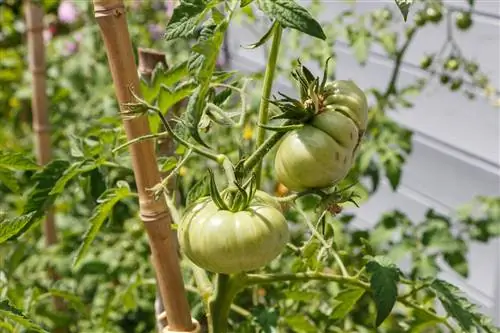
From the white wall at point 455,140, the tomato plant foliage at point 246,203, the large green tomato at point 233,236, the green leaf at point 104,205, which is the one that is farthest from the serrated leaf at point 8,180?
the white wall at point 455,140

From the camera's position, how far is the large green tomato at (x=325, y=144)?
724 mm

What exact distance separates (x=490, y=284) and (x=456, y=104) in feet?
2.06

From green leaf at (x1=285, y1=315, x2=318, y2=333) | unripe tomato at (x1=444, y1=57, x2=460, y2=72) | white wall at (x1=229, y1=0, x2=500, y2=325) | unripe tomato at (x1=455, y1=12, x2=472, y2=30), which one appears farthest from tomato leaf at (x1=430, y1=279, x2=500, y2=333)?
white wall at (x1=229, y1=0, x2=500, y2=325)

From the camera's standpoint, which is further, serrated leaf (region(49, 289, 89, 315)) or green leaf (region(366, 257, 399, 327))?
serrated leaf (region(49, 289, 89, 315))

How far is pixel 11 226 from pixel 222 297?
0.84ft

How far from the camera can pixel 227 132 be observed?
2225mm

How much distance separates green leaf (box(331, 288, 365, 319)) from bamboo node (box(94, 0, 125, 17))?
433 mm

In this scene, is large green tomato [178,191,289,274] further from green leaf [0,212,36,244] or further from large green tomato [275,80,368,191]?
green leaf [0,212,36,244]

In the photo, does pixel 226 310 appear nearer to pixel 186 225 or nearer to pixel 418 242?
pixel 186 225

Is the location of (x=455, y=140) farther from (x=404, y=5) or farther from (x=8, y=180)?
(x=404, y=5)

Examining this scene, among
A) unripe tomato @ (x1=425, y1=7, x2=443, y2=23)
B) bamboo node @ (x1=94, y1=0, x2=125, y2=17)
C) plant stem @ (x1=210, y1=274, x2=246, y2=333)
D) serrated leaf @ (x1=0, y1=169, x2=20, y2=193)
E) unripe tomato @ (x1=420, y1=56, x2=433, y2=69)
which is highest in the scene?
bamboo node @ (x1=94, y1=0, x2=125, y2=17)

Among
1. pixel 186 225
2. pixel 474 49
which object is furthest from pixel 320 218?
pixel 474 49

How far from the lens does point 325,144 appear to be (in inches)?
28.5

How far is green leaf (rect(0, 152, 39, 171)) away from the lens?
972 millimetres
